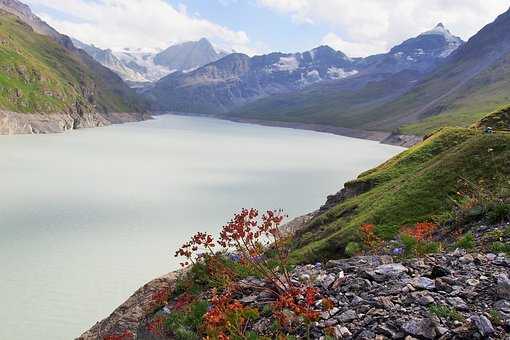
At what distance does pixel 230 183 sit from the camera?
348 feet

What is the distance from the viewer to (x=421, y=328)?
32.4 feet

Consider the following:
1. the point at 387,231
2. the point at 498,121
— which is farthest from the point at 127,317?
the point at 498,121

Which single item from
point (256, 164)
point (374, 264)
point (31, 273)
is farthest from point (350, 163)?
point (374, 264)

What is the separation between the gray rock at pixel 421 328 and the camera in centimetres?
971

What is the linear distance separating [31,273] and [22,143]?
141 m

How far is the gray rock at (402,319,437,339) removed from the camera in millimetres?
9711

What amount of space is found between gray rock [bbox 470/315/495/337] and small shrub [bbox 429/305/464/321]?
1.15 feet

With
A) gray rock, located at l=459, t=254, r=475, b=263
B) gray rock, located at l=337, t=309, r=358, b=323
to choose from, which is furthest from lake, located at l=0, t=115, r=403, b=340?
gray rock, located at l=459, t=254, r=475, b=263

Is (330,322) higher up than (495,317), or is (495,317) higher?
(495,317)

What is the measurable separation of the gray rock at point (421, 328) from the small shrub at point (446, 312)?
40 cm

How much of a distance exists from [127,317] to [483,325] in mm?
25150

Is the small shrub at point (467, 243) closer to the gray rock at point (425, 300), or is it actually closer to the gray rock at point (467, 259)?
the gray rock at point (467, 259)

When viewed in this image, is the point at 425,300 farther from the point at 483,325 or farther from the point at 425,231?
the point at 425,231

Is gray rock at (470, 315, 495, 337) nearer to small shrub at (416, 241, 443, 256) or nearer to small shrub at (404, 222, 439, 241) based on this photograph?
small shrub at (416, 241, 443, 256)
